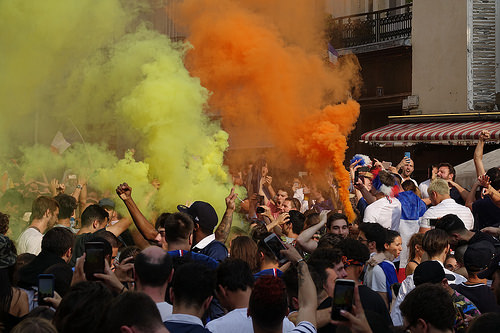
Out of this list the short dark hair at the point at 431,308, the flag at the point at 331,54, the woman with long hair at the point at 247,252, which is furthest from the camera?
the flag at the point at 331,54

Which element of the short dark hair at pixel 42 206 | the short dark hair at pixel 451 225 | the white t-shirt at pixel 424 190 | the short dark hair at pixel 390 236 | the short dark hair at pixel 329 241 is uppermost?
the short dark hair at pixel 42 206

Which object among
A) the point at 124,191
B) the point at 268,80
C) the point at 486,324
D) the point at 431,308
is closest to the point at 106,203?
the point at 124,191

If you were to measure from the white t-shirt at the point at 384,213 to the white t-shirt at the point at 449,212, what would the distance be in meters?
0.60

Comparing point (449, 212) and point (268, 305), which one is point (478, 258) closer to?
point (268, 305)

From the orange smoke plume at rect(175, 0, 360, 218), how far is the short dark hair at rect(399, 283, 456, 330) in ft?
25.2

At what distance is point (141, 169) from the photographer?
934 centimetres

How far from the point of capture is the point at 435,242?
6.29 metres

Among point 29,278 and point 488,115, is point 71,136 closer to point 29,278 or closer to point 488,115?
point 29,278

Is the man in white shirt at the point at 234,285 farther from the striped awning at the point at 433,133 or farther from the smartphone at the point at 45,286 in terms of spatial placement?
the striped awning at the point at 433,133

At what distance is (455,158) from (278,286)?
14151mm

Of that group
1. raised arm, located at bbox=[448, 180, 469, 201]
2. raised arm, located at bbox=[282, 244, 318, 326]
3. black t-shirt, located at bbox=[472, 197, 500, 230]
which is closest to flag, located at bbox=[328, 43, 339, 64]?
raised arm, located at bbox=[448, 180, 469, 201]

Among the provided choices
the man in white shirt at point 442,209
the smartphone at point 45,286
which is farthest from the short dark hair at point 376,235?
the smartphone at point 45,286

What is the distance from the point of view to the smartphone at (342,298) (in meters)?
3.56

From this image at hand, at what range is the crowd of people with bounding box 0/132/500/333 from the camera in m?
3.69
